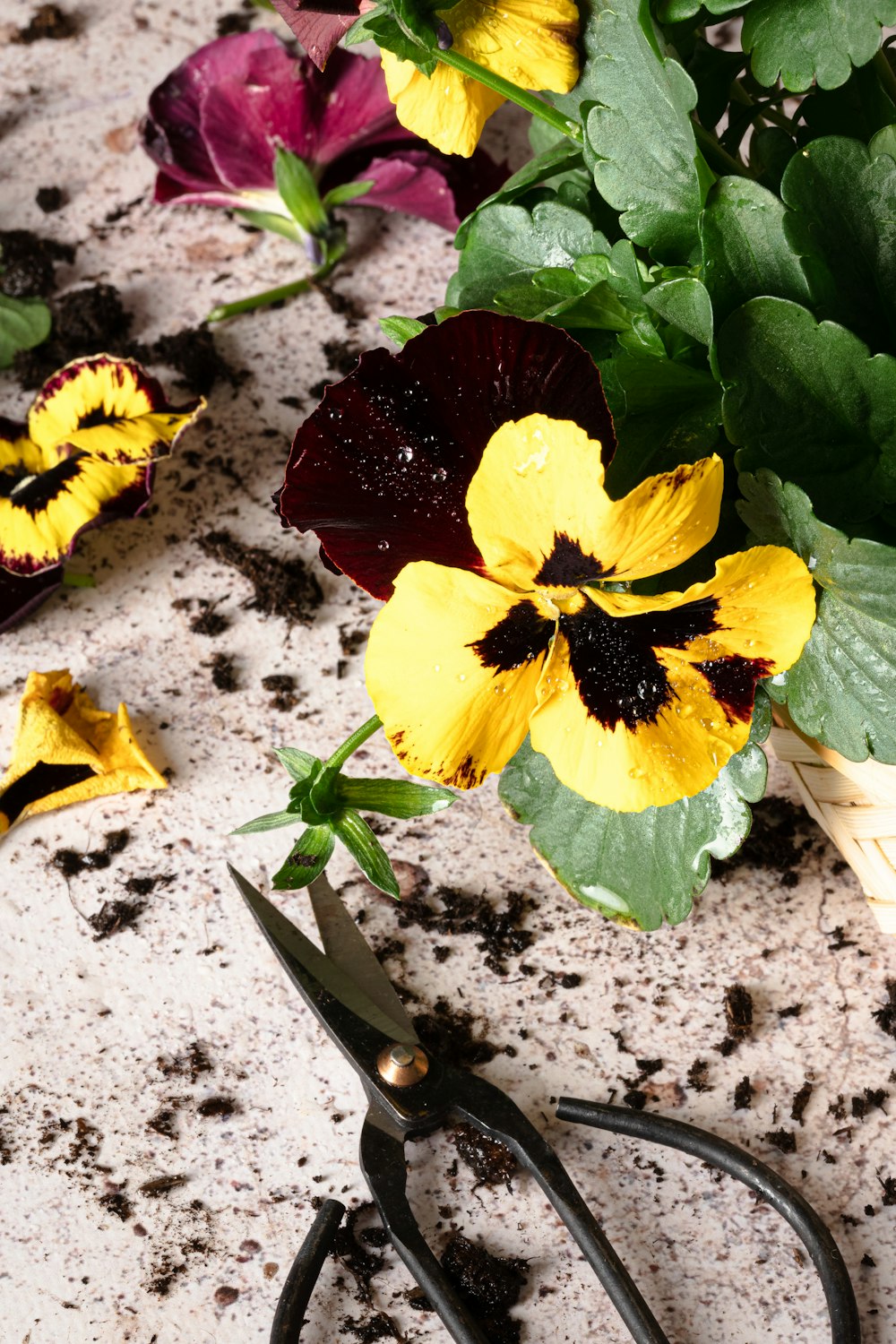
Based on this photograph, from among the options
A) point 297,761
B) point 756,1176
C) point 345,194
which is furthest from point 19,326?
point 756,1176

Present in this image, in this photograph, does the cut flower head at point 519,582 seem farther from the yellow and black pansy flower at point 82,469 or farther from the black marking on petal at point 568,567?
the yellow and black pansy flower at point 82,469

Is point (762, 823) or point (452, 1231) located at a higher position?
point (762, 823)

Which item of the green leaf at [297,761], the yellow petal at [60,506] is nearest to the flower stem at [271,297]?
the yellow petal at [60,506]

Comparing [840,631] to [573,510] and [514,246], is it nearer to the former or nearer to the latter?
[573,510]

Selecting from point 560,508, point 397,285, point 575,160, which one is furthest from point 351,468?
point 397,285

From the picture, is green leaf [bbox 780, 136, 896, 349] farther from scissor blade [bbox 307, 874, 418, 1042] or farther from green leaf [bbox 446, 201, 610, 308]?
scissor blade [bbox 307, 874, 418, 1042]

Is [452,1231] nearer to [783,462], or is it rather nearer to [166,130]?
[783,462]
